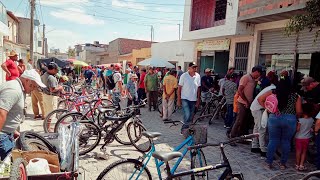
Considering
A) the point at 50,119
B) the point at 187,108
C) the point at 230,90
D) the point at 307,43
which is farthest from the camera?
the point at 307,43

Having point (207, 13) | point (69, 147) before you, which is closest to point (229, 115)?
point (69, 147)

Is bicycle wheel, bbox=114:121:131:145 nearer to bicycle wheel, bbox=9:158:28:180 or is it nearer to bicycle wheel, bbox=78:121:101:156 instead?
bicycle wheel, bbox=78:121:101:156

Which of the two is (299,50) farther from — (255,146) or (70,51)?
(70,51)

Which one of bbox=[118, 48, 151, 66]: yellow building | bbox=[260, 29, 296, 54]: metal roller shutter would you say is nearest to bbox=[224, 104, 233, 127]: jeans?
bbox=[260, 29, 296, 54]: metal roller shutter

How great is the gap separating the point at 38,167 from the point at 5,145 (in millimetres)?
673

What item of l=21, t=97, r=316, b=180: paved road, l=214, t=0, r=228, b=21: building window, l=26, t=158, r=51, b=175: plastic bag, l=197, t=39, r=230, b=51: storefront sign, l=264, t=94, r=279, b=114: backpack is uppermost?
Result: l=214, t=0, r=228, b=21: building window

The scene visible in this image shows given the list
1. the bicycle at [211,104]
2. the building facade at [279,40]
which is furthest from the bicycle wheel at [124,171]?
the building facade at [279,40]

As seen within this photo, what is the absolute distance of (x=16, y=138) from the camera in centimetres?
326

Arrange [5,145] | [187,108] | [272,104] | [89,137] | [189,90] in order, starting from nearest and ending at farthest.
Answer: [5,145] < [272,104] < [89,137] < [189,90] < [187,108]

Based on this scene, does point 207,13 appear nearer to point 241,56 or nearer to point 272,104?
point 241,56

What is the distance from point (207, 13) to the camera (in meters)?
13.6

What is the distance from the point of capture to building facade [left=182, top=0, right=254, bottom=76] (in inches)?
405

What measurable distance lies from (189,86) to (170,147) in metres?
1.66

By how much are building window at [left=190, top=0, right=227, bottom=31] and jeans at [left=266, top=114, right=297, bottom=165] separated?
8.39 metres
